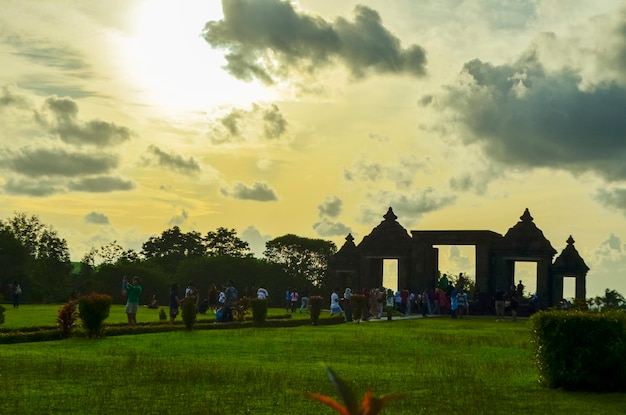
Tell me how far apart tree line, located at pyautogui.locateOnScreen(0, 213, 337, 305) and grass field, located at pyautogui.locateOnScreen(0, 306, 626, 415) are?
3652cm

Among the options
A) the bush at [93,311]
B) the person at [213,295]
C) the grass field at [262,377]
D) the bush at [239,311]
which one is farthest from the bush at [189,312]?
the person at [213,295]

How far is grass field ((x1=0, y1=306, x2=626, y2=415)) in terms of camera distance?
11953 mm

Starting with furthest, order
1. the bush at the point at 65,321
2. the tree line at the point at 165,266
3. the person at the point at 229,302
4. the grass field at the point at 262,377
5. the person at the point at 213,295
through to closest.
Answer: the tree line at the point at 165,266, the person at the point at 213,295, the person at the point at 229,302, the bush at the point at 65,321, the grass field at the point at 262,377

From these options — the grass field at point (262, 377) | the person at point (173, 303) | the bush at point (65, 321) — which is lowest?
the grass field at point (262, 377)

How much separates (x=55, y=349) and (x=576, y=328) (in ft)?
37.7

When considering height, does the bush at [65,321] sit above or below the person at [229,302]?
below

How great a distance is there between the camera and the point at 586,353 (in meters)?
14.5

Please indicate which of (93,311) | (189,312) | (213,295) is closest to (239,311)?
(213,295)

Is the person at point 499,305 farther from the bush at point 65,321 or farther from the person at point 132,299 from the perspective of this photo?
the bush at point 65,321

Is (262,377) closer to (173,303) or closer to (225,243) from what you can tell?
(173,303)

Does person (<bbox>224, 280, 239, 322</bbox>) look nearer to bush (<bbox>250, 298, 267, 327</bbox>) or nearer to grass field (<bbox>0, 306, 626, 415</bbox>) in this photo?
bush (<bbox>250, 298, 267, 327</bbox>)

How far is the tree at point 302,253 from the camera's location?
83812mm

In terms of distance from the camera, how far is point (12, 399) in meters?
12.2

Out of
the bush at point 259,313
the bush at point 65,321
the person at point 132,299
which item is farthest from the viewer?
the bush at point 259,313
